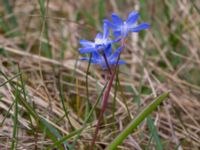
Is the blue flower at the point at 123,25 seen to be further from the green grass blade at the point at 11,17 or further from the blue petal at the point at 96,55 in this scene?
the green grass blade at the point at 11,17

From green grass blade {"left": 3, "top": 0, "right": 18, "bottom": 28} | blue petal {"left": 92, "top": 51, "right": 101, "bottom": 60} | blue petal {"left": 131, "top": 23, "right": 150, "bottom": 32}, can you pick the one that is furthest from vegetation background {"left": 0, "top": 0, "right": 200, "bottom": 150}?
blue petal {"left": 131, "top": 23, "right": 150, "bottom": 32}

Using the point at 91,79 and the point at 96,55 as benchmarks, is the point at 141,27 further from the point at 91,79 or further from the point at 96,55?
the point at 91,79

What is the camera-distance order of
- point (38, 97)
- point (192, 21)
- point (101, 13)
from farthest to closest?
1. point (101, 13)
2. point (192, 21)
3. point (38, 97)

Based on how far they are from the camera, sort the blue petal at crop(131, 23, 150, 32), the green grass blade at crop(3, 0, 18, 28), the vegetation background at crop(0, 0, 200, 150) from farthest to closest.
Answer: the green grass blade at crop(3, 0, 18, 28), the vegetation background at crop(0, 0, 200, 150), the blue petal at crop(131, 23, 150, 32)

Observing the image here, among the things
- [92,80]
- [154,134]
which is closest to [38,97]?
[92,80]

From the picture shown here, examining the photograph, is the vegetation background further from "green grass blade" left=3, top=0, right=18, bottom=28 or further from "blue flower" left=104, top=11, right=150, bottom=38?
"blue flower" left=104, top=11, right=150, bottom=38

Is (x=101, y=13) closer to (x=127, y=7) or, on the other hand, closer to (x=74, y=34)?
(x=74, y=34)

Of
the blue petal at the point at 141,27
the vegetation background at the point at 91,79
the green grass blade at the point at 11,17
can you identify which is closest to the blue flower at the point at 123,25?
the blue petal at the point at 141,27

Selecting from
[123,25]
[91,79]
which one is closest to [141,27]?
[123,25]
